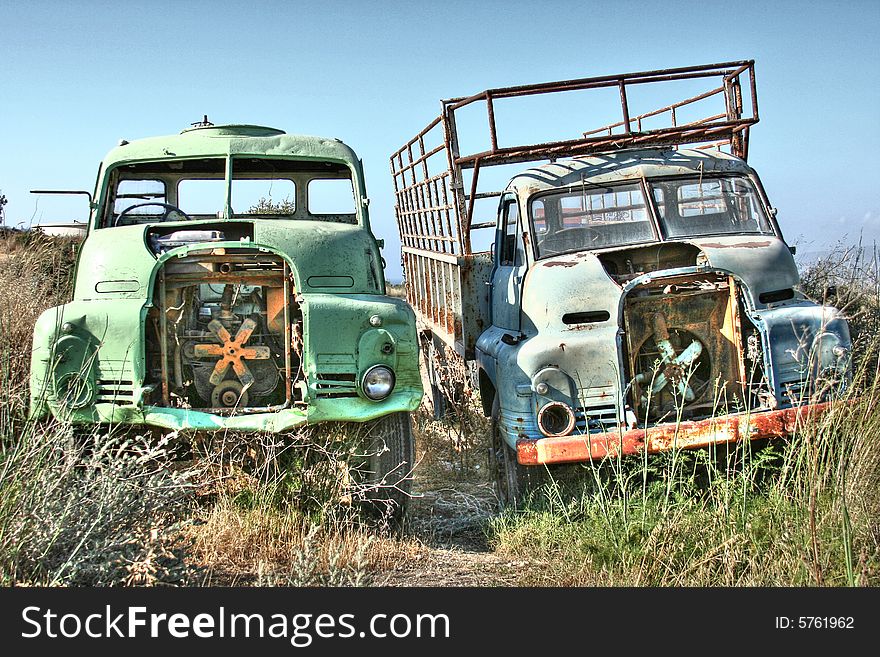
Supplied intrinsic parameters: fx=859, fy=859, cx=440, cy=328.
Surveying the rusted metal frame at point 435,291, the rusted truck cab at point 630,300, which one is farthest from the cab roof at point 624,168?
the rusted metal frame at point 435,291

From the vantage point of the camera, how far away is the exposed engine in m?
4.95

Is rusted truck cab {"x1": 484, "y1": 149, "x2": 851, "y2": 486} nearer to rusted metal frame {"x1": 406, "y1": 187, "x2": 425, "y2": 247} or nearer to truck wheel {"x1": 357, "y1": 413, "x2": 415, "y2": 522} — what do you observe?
truck wheel {"x1": 357, "y1": 413, "x2": 415, "y2": 522}

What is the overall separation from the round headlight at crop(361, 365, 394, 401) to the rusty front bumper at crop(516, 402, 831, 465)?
0.90 metres

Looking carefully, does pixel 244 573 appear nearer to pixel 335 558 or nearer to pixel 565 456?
pixel 335 558

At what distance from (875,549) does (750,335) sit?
1.76 m

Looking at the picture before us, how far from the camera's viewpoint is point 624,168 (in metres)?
6.39

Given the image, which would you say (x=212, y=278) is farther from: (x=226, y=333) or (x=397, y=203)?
(x=397, y=203)

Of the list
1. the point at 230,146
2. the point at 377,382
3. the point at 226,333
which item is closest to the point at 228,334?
the point at 226,333

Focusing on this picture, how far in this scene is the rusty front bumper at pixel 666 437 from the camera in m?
4.80

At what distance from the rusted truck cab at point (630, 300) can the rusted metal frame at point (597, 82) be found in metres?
0.01

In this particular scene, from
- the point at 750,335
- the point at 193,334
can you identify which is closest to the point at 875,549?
the point at 750,335

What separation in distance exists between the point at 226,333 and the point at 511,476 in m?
2.00

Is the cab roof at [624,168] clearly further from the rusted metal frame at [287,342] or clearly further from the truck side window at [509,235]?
the rusted metal frame at [287,342]

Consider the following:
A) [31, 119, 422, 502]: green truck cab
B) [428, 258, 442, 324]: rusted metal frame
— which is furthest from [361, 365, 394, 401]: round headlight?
[428, 258, 442, 324]: rusted metal frame
